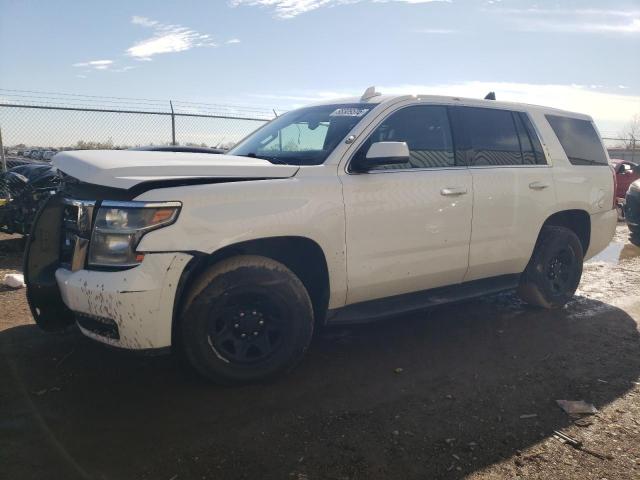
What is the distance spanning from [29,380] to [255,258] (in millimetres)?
1693

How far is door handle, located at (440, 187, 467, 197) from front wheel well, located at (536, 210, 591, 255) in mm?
1434

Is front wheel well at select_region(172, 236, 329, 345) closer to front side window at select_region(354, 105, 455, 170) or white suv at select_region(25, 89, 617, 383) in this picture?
white suv at select_region(25, 89, 617, 383)

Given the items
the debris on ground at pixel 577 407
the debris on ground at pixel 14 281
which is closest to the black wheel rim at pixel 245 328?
the debris on ground at pixel 577 407

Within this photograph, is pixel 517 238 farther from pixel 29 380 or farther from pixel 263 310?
pixel 29 380

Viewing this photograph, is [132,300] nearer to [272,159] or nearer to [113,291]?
[113,291]

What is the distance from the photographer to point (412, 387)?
3254 mm

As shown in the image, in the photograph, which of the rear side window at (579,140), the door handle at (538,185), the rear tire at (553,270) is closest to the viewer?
the door handle at (538,185)

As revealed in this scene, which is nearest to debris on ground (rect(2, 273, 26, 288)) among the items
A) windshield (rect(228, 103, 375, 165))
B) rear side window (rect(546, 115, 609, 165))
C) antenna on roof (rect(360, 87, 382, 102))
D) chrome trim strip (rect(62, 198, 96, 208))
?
chrome trim strip (rect(62, 198, 96, 208))

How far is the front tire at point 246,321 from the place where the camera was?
9.61 feet

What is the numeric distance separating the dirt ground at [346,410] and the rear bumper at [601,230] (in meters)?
1.09

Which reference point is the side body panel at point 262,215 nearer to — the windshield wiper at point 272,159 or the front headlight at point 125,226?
the front headlight at point 125,226

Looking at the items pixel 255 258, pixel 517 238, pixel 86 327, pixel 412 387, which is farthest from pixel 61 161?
pixel 517 238

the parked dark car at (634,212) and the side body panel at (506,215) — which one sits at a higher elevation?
the side body panel at (506,215)

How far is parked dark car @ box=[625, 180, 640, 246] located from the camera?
707 centimetres
